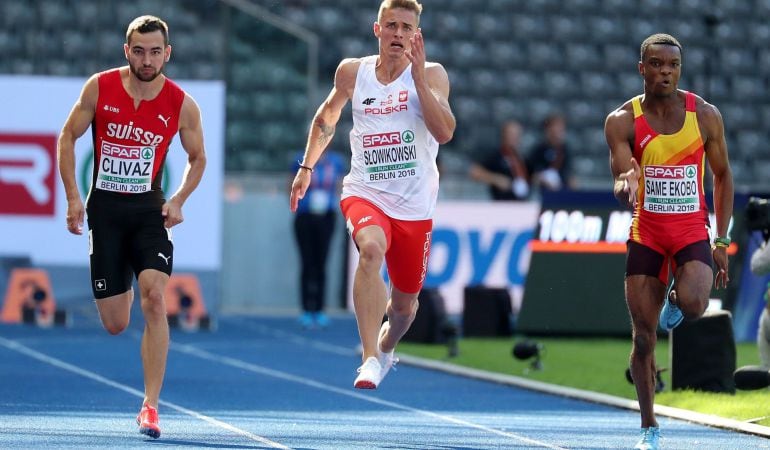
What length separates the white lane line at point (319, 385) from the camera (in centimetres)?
942

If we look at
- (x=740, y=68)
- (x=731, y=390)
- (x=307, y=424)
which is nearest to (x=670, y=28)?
(x=740, y=68)

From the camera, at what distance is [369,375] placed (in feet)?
28.5

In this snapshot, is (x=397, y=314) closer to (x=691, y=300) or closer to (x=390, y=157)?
(x=390, y=157)

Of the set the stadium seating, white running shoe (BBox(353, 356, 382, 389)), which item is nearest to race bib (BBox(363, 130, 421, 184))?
white running shoe (BBox(353, 356, 382, 389))

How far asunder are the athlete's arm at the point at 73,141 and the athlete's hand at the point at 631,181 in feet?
8.80

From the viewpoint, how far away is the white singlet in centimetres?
901

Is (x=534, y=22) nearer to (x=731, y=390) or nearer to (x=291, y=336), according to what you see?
(x=291, y=336)

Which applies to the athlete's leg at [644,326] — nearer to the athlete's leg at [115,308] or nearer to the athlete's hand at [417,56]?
the athlete's hand at [417,56]

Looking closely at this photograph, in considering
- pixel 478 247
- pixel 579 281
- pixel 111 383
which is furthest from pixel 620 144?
pixel 478 247

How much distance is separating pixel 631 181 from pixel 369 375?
1.68 m

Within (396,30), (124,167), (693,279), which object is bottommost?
(693,279)

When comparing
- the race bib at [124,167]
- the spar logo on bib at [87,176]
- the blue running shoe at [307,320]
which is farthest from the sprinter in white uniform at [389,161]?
the blue running shoe at [307,320]

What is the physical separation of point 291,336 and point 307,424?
7.80 m

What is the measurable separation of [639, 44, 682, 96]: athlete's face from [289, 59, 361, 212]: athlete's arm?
1649mm
